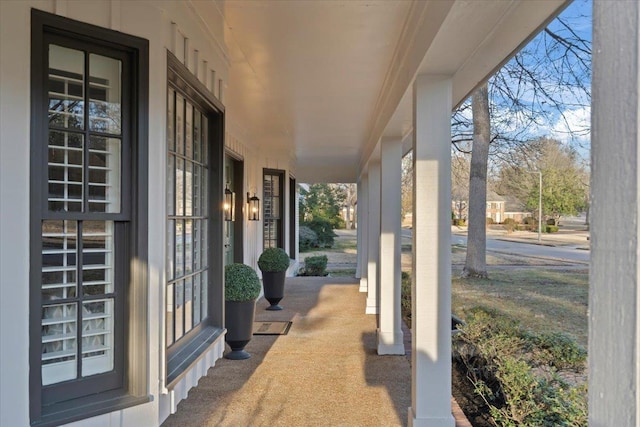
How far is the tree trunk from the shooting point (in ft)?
30.9

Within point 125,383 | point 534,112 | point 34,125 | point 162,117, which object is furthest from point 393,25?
point 534,112

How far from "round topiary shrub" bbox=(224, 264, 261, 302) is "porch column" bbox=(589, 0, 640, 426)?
370 cm

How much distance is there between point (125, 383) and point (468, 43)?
243cm

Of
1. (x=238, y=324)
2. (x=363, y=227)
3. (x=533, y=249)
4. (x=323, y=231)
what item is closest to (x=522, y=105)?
(x=533, y=249)

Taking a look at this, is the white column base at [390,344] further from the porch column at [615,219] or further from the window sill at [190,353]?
the porch column at [615,219]

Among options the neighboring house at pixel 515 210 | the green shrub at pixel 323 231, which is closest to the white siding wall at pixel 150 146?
the neighboring house at pixel 515 210

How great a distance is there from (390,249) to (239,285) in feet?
5.89

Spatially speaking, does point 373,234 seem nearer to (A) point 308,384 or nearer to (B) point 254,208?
(B) point 254,208

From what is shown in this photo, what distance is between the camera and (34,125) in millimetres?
1898

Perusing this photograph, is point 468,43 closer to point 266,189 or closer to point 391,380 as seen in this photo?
point 391,380

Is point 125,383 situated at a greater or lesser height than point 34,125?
lesser

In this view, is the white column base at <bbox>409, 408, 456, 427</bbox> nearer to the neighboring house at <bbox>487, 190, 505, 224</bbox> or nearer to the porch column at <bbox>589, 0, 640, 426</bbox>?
the porch column at <bbox>589, 0, 640, 426</bbox>

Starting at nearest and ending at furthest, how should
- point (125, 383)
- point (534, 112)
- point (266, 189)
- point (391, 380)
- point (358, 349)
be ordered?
point (125, 383)
point (391, 380)
point (358, 349)
point (534, 112)
point (266, 189)

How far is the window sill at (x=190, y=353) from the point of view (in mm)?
2586
